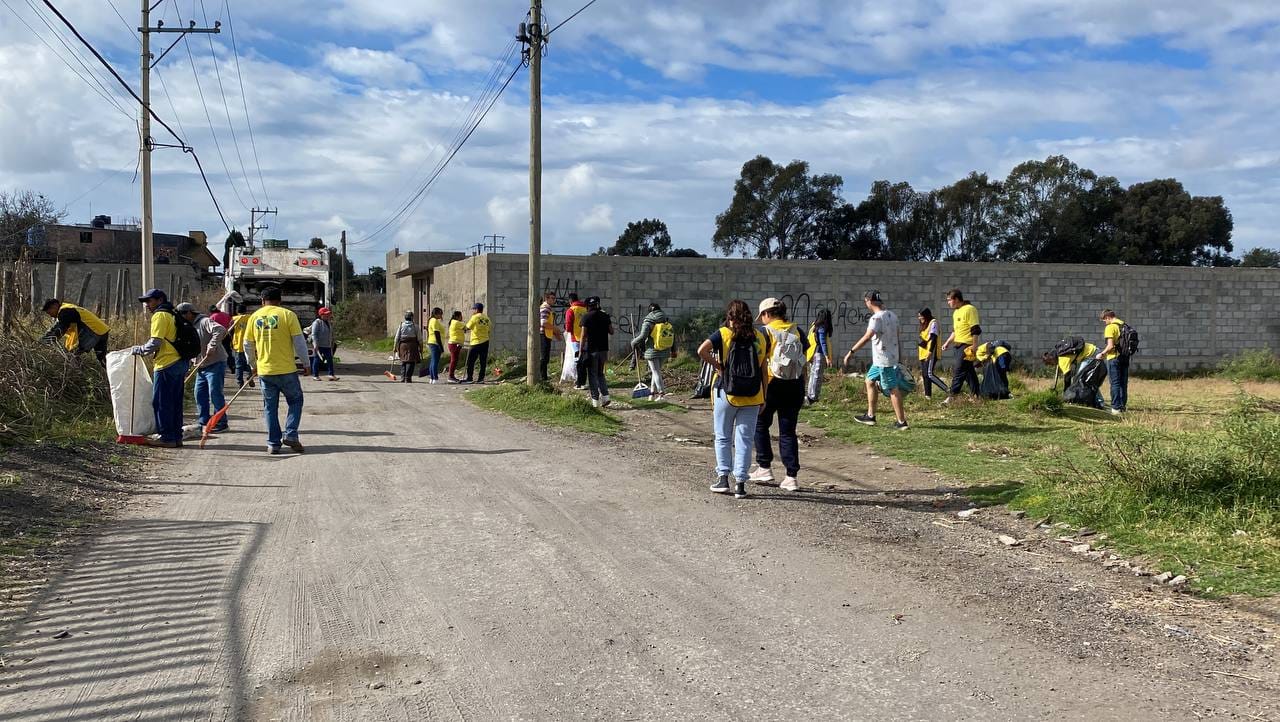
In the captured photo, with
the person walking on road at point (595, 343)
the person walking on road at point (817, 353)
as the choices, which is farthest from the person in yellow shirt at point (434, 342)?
the person walking on road at point (817, 353)

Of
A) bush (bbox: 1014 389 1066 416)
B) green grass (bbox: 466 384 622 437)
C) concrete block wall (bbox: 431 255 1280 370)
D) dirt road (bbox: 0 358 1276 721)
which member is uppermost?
concrete block wall (bbox: 431 255 1280 370)

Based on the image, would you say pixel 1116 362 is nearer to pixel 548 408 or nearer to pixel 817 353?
pixel 817 353

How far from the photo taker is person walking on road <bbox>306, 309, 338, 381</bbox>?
62.7 ft

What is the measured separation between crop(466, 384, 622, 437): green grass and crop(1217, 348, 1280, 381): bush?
1932 centimetres

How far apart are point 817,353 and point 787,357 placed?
6.58 meters

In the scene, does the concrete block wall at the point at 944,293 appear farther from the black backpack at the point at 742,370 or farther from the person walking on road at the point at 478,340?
the black backpack at the point at 742,370

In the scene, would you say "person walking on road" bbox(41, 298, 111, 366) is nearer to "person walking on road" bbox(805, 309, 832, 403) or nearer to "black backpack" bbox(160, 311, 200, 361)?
"black backpack" bbox(160, 311, 200, 361)

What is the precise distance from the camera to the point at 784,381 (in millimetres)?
8055

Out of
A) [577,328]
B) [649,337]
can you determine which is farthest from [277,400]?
[577,328]

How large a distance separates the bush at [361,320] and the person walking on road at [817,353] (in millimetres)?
31954

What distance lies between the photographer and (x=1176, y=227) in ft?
190

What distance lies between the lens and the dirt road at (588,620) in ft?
12.7

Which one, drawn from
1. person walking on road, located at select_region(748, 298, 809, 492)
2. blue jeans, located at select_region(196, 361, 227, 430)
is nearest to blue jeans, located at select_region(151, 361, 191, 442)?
blue jeans, located at select_region(196, 361, 227, 430)

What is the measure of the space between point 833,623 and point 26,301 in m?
12.4
